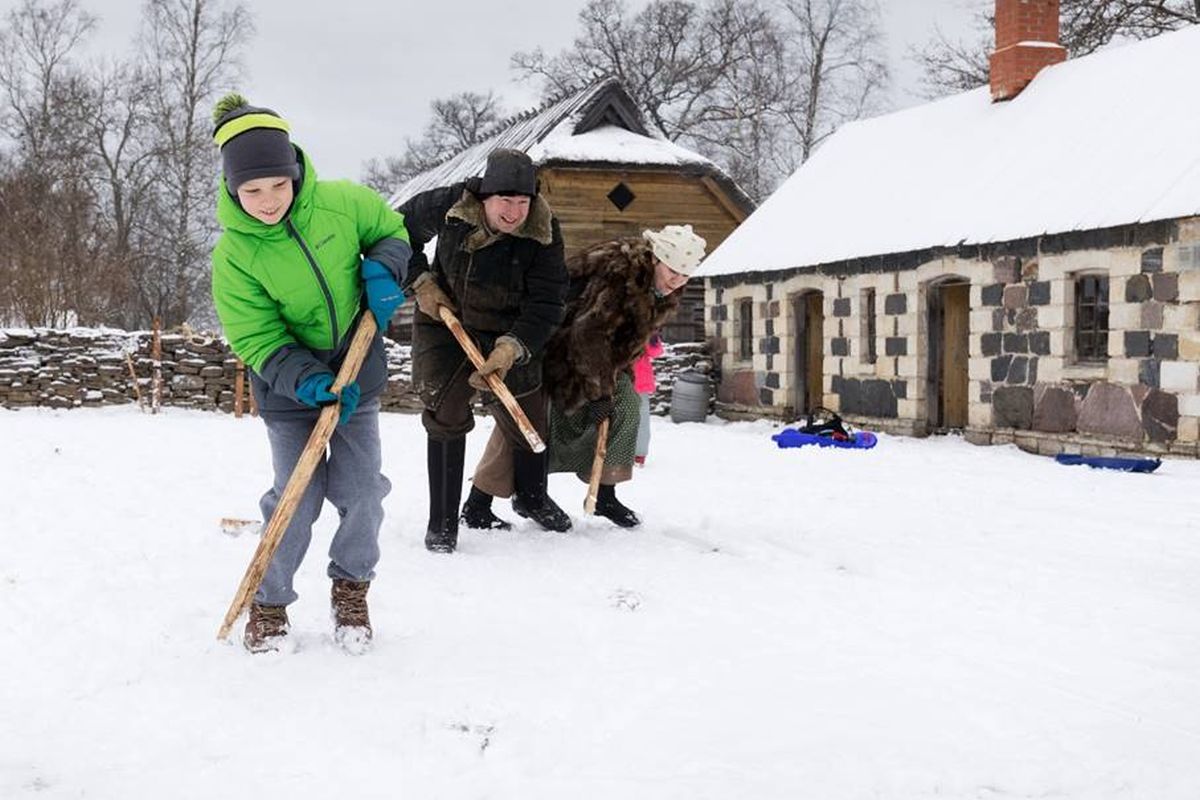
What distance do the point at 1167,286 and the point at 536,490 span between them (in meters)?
6.68

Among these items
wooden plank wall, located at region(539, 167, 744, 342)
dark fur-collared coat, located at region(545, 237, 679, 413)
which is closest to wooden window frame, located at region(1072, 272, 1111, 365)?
dark fur-collared coat, located at region(545, 237, 679, 413)

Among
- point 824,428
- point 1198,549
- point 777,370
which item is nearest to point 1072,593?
point 1198,549

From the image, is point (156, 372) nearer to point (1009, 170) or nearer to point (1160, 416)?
point (1009, 170)

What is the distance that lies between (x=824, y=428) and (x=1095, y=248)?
9.36 ft

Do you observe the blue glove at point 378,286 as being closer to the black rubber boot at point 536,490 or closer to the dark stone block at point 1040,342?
the black rubber boot at point 536,490

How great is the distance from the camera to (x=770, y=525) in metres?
5.53

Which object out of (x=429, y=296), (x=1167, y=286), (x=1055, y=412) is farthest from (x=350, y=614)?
(x=1055, y=412)

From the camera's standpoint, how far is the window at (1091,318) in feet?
33.7

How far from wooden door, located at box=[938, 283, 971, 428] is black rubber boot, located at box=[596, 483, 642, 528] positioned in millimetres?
7975

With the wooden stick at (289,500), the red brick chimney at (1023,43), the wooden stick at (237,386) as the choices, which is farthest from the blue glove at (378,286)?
the red brick chimney at (1023,43)

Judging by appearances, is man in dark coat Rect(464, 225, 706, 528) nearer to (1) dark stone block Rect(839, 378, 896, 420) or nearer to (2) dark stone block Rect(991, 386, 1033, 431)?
(2) dark stone block Rect(991, 386, 1033, 431)

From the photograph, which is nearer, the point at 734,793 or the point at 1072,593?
the point at 734,793

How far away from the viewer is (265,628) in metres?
3.27

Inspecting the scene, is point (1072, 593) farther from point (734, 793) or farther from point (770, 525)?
point (734, 793)
